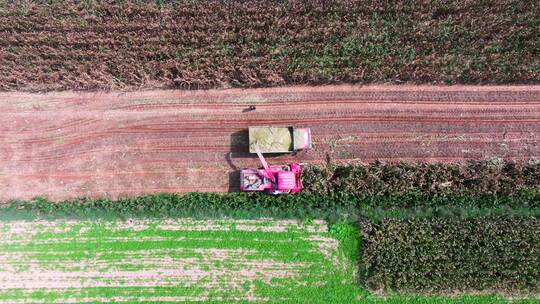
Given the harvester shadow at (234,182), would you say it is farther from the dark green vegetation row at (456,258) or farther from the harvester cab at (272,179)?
the dark green vegetation row at (456,258)

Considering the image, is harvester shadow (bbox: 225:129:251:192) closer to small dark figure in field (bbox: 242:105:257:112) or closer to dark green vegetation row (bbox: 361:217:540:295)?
small dark figure in field (bbox: 242:105:257:112)

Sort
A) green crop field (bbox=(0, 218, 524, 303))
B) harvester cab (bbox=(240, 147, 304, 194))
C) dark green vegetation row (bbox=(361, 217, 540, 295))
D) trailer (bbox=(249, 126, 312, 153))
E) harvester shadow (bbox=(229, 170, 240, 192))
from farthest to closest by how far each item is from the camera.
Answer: harvester shadow (bbox=(229, 170, 240, 192)) → trailer (bbox=(249, 126, 312, 153)) → green crop field (bbox=(0, 218, 524, 303)) → harvester cab (bbox=(240, 147, 304, 194)) → dark green vegetation row (bbox=(361, 217, 540, 295))

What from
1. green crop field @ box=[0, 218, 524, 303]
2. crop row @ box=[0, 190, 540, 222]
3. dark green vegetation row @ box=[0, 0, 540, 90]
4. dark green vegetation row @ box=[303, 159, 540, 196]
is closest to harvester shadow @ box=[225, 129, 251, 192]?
crop row @ box=[0, 190, 540, 222]

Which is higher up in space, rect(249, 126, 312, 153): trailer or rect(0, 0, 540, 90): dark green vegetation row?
rect(0, 0, 540, 90): dark green vegetation row

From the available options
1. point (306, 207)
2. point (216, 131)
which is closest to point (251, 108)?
point (216, 131)

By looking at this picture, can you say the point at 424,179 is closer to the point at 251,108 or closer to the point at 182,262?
the point at 251,108

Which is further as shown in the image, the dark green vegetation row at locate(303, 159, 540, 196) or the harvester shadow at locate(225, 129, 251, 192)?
the harvester shadow at locate(225, 129, 251, 192)

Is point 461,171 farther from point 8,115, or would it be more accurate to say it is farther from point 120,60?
point 8,115

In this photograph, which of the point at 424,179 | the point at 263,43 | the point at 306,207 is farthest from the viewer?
the point at 263,43
